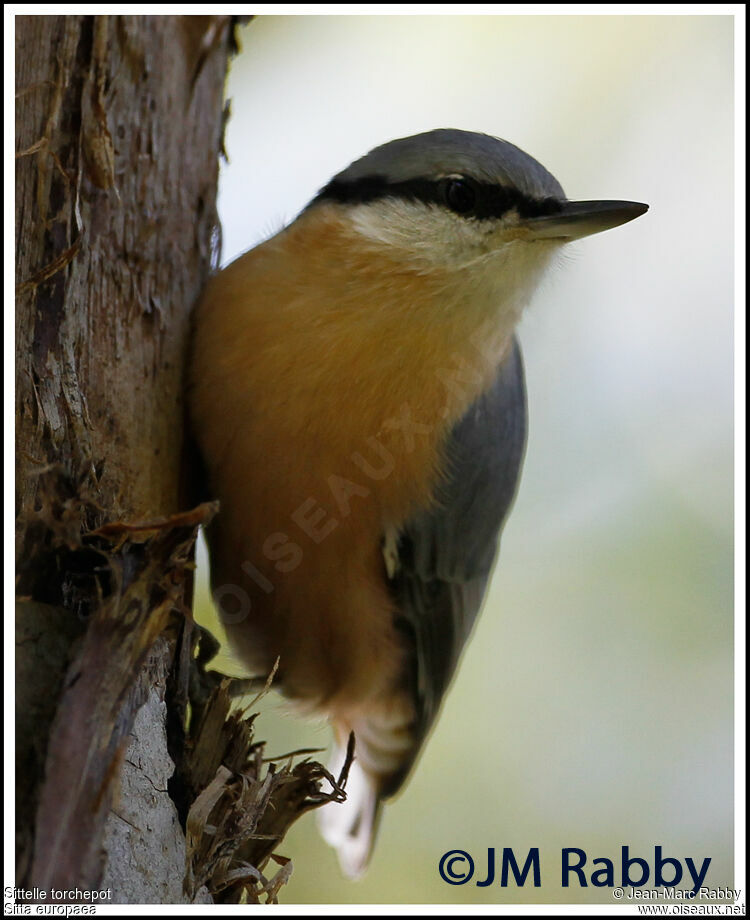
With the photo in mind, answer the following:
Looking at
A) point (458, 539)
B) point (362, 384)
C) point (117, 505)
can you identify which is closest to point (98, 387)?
point (117, 505)

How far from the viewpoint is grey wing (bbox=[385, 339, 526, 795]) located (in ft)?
7.47

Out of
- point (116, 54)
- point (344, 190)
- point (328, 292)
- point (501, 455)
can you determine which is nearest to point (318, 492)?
point (328, 292)

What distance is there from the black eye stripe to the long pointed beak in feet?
0.10

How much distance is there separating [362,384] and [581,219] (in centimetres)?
62

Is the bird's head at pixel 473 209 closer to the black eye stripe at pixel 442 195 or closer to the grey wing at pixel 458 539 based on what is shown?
the black eye stripe at pixel 442 195

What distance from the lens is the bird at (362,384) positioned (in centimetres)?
203

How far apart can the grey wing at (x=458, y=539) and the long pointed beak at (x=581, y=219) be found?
419mm

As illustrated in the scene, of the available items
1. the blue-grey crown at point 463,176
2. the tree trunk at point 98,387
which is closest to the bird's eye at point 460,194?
the blue-grey crown at point 463,176

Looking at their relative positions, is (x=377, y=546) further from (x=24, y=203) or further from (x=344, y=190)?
(x=24, y=203)

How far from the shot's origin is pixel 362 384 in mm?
2025

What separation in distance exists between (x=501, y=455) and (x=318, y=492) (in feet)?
2.02

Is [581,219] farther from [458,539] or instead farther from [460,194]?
[458,539]

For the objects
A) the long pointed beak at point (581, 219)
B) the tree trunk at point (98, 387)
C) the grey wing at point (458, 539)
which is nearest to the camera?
the tree trunk at point (98, 387)

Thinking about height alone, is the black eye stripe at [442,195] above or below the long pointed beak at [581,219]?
above
